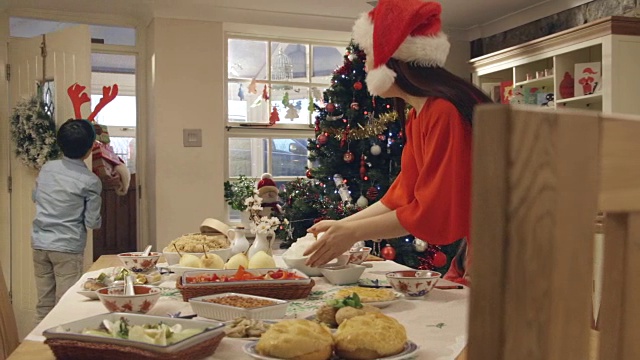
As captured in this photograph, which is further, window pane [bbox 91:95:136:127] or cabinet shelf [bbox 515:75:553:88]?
window pane [bbox 91:95:136:127]

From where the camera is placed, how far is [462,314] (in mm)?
1467

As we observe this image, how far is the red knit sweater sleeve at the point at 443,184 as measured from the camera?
1.67m

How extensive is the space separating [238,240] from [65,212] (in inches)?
71.7

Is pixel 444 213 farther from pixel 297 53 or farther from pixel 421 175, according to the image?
pixel 297 53

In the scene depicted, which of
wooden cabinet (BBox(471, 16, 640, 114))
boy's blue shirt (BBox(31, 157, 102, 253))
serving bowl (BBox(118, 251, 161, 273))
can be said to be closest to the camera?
serving bowl (BBox(118, 251, 161, 273))

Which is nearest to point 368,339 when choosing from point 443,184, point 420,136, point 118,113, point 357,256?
point 443,184

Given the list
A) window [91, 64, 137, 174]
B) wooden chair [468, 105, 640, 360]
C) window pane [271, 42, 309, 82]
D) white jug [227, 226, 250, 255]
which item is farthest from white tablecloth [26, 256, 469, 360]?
window [91, 64, 137, 174]

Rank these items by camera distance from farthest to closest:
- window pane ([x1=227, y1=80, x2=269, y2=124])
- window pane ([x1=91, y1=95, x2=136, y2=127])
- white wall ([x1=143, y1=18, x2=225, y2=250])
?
window pane ([x1=91, y1=95, x2=136, y2=127]) < window pane ([x1=227, y1=80, x2=269, y2=124]) < white wall ([x1=143, y1=18, x2=225, y2=250])

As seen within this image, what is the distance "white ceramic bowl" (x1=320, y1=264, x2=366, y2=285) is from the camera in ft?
6.12

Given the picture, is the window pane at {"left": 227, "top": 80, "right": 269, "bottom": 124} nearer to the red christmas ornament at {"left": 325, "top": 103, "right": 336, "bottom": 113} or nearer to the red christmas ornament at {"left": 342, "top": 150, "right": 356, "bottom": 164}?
the red christmas ornament at {"left": 325, "top": 103, "right": 336, "bottom": 113}

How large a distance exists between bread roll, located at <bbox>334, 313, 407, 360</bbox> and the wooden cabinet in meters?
3.59

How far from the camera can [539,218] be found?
38cm

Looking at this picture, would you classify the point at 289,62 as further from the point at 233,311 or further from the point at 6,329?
the point at 233,311

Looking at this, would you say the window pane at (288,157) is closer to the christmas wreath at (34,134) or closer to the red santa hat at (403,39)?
the christmas wreath at (34,134)
